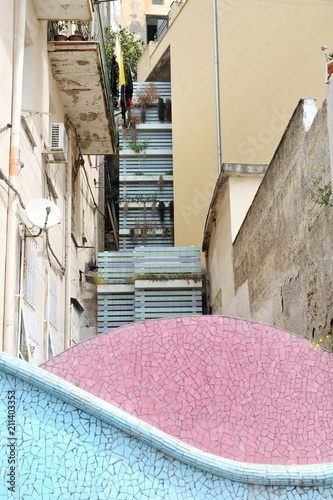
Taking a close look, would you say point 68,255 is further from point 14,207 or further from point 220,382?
point 220,382

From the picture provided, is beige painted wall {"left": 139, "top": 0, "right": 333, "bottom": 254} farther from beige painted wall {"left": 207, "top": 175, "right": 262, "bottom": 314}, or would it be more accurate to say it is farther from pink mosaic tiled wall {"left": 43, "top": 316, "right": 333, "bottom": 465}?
pink mosaic tiled wall {"left": 43, "top": 316, "right": 333, "bottom": 465}

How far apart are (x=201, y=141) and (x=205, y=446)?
13832 millimetres

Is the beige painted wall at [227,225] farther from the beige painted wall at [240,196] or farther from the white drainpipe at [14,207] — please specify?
the white drainpipe at [14,207]

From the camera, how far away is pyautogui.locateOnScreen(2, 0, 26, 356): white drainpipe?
7.52m

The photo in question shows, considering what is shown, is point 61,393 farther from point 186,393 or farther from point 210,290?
point 210,290

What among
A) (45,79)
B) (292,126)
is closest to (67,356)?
(292,126)

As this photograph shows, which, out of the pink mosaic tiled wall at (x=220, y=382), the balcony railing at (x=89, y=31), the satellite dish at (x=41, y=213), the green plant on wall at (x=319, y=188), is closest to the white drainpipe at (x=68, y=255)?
the balcony railing at (x=89, y=31)

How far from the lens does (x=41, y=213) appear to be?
860 centimetres

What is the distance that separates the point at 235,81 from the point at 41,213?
835 centimetres

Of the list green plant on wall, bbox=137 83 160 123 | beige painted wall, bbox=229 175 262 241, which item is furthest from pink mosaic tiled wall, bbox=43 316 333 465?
green plant on wall, bbox=137 83 160 123

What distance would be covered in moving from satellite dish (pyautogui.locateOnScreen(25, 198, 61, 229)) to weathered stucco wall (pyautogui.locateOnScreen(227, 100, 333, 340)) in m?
2.72

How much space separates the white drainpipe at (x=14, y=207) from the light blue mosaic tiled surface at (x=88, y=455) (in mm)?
3649

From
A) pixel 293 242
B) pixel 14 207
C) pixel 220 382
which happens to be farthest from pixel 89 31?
pixel 220 382

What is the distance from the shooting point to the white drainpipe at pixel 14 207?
24.7 ft
